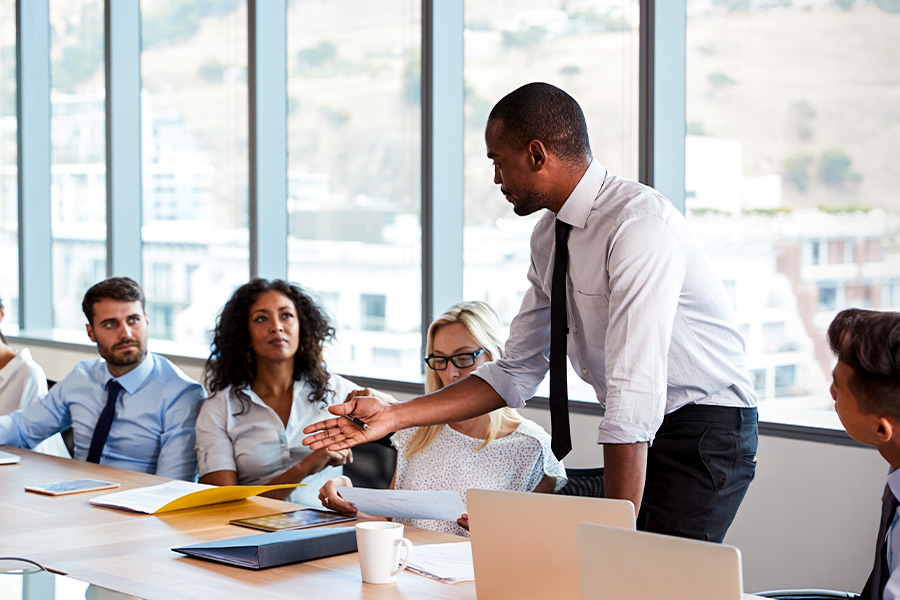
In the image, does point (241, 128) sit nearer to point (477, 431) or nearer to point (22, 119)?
point (22, 119)

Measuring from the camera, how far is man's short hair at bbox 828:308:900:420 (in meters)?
1.70

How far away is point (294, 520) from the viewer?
2326mm

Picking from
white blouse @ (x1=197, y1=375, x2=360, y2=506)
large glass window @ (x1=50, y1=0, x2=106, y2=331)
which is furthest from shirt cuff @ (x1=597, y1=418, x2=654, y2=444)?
large glass window @ (x1=50, y1=0, x2=106, y2=331)

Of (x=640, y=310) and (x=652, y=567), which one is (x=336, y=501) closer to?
(x=640, y=310)

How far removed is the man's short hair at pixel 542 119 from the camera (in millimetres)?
2025

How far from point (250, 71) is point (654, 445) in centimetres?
383

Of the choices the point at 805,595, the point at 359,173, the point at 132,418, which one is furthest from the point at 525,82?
the point at 805,595

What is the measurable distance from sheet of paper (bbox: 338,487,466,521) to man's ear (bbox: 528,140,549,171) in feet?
2.25

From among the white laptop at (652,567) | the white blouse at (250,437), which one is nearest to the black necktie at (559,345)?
the white laptop at (652,567)

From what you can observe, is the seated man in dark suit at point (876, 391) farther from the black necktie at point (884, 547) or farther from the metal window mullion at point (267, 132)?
the metal window mullion at point (267, 132)

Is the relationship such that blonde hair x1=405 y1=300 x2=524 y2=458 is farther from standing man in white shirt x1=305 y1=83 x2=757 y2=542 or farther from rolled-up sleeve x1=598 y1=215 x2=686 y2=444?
rolled-up sleeve x1=598 y1=215 x2=686 y2=444

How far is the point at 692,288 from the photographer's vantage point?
2.03 meters

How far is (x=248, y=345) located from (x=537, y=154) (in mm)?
1637

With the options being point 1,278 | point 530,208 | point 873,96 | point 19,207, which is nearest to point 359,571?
point 530,208
